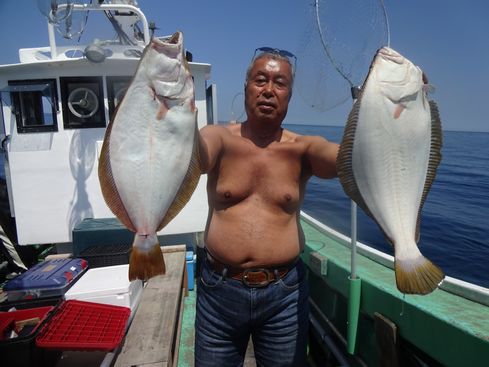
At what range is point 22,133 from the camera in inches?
204

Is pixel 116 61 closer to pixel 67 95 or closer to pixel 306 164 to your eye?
pixel 67 95

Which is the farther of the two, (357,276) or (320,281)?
(320,281)

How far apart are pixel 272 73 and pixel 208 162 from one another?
67 centimetres

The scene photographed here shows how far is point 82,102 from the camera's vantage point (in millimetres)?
5215

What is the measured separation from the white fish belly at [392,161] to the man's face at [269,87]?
2.22 feet

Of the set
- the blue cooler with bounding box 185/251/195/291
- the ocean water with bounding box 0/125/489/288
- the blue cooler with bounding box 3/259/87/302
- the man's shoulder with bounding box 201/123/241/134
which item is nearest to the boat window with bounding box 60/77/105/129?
the blue cooler with bounding box 185/251/195/291

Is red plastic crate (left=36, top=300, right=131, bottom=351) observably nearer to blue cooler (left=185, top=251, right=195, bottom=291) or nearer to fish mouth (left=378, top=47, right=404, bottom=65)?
blue cooler (left=185, top=251, right=195, bottom=291)

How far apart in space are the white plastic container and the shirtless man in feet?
3.96

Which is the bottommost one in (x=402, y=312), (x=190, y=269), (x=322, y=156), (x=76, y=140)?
(x=190, y=269)

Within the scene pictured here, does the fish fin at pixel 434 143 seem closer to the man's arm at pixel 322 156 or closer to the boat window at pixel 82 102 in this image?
the man's arm at pixel 322 156

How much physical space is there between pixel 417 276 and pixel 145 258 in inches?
50.3

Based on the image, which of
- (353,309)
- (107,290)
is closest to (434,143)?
(353,309)

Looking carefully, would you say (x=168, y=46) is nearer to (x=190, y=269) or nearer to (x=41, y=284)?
(x=41, y=284)

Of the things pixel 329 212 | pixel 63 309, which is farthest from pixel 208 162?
pixel 329 212
